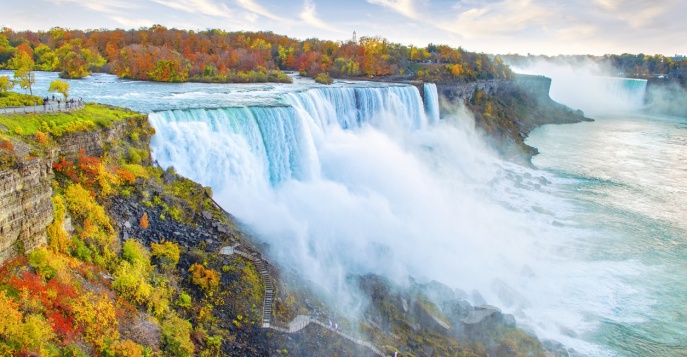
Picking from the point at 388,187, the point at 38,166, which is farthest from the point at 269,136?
the point at 38,166

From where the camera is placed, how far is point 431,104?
4806 cm

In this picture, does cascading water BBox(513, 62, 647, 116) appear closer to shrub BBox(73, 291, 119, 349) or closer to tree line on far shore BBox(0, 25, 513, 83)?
tree line on far shore BBox(0, 25, 513, 83)

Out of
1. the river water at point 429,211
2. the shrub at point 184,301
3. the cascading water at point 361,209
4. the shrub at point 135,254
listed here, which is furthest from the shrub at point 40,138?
the shrub at point 184,301

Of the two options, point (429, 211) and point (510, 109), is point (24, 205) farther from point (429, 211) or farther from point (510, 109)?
point (510, 109)

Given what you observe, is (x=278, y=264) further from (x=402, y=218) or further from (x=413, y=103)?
(x=413, y=103)

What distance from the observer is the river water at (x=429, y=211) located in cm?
1881

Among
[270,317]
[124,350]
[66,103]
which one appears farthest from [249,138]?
[124,350]

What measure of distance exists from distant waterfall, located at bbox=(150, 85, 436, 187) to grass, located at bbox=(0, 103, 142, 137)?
229 cm

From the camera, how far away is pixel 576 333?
17.5 meters

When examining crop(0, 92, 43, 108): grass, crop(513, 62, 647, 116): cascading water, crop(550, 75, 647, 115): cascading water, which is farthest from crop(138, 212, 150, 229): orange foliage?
crop(550, 75, 647, 115): cascading water

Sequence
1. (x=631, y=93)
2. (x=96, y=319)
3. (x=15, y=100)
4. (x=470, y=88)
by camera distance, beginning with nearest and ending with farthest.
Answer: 1. (x=96, y=319)
2. (x=15, y=100)
3. (x=470, y=88)
4. (x=631, y=93)

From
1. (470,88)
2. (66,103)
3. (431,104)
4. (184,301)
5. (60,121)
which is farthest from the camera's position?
(470,88)

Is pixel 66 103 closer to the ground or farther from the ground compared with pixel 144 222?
farther from the ground

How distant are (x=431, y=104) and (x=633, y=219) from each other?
2371 cm
